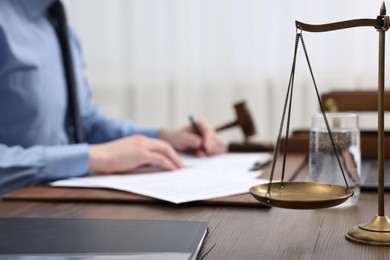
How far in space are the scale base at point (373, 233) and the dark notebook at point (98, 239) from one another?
0.62ft

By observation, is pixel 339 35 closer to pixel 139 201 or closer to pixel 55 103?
pixel 55 103

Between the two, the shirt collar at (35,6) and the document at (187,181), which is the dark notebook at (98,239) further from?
the shirt collar at (35,6)

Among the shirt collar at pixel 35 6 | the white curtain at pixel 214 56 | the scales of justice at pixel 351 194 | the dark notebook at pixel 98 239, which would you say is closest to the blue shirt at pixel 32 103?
the shirt collar at pixel 35 6

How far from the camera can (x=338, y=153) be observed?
1108 mm

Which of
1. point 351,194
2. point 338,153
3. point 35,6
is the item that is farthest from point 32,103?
point 351,194

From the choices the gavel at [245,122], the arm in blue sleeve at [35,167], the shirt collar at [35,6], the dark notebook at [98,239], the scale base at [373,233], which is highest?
the shirt collar at [35,6]

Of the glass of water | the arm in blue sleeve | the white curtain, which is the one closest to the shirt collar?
the arm in blue sleeve

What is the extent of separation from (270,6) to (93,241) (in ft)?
6.94

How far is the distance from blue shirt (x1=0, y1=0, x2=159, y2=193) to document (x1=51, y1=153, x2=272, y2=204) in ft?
0.32

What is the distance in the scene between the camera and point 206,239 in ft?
2.79

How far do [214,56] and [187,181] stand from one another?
164 centimetres

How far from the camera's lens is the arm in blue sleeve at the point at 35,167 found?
1397mm

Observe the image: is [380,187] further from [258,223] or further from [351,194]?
[258,223]

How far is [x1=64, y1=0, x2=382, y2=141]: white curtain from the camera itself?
267 cm
